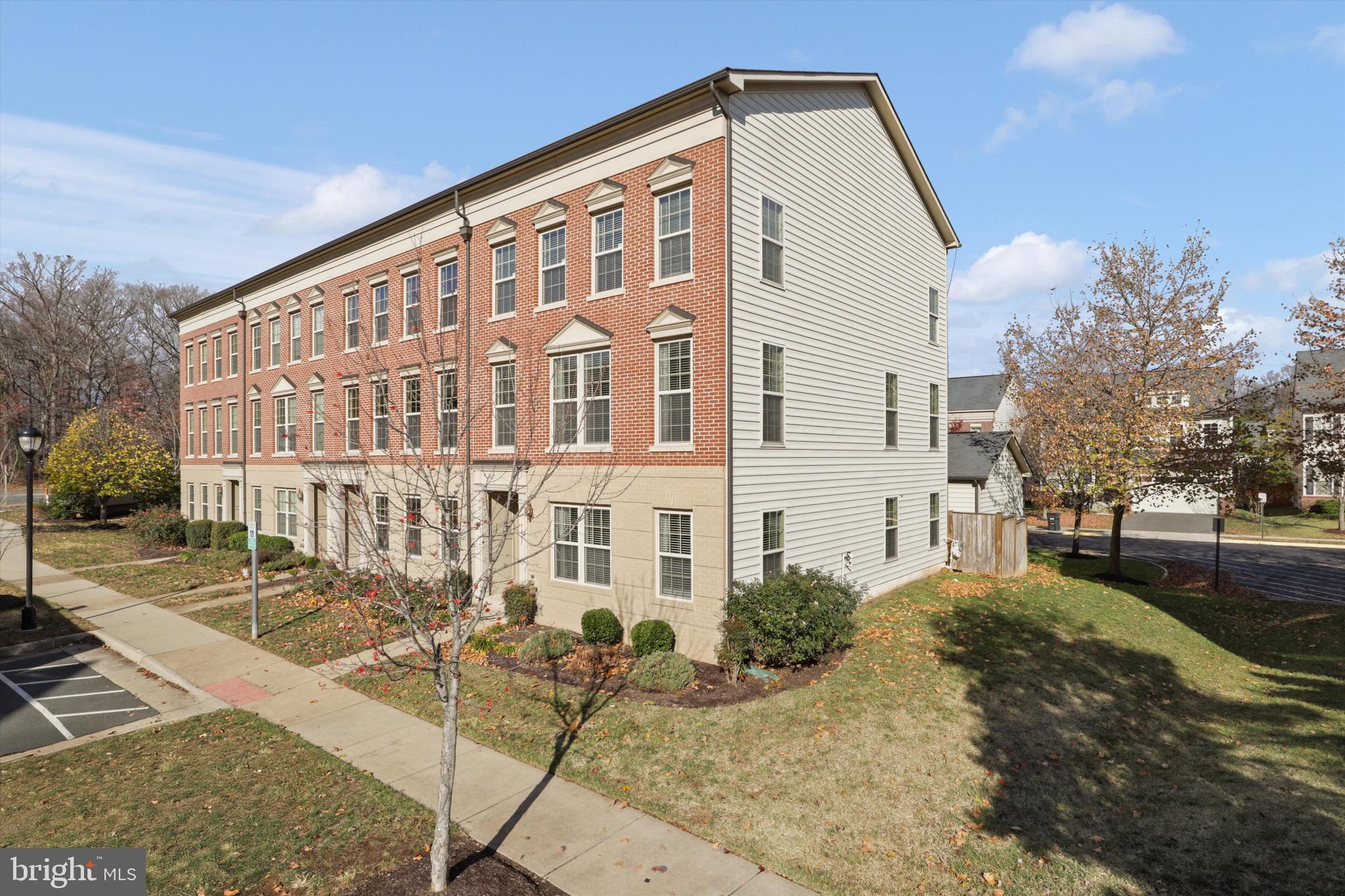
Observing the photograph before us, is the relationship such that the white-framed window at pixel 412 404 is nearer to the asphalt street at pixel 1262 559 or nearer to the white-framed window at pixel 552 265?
the white-framed window at pixel 552 265

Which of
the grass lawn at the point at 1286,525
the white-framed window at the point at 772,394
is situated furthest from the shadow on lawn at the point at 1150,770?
the grass lawn at the point at 1286,525

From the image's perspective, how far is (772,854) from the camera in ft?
23.9

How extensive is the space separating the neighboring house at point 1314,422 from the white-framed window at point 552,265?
16700mm

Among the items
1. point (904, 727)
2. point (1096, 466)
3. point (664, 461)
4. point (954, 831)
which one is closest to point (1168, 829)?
point (954, 831)

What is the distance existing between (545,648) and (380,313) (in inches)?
550

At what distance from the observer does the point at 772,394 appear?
1425cm

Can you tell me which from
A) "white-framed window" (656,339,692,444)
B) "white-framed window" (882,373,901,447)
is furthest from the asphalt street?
"white-framed window" (656,339,692,444)

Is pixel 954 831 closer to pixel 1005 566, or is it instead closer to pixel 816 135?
pixel 816 135

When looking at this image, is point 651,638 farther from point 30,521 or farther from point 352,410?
point 30,521

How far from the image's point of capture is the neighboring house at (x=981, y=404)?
54.7 m

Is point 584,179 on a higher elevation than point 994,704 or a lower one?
higher

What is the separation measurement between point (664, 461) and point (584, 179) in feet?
Result: 23.4

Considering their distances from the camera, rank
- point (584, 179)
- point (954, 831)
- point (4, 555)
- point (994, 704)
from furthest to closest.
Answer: point (4, 555) → point (584, 179) → point (994, 704) → point (954, 831)

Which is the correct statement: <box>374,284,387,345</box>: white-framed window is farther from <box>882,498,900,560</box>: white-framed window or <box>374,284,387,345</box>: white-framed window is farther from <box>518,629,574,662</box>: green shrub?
<box>882,498,900,560</box>: white-framed window
